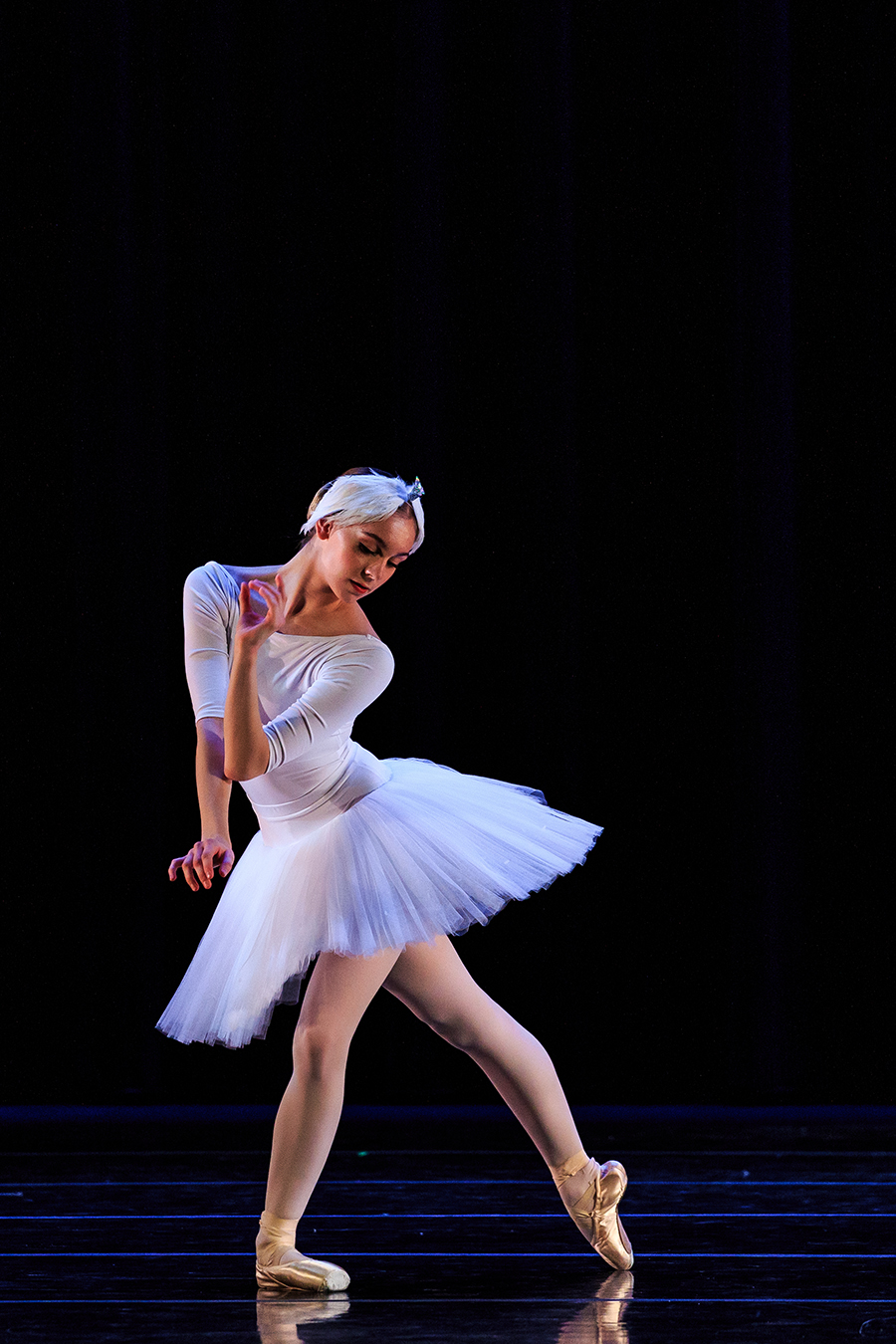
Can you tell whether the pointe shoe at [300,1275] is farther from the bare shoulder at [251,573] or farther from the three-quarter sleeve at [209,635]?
the bare shoulder at [251,573]

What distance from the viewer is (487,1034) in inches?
82.9

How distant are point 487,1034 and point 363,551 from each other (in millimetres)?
653

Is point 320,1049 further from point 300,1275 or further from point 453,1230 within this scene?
point 453,1230

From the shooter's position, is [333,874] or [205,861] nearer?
[205,861]

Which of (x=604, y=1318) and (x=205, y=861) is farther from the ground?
(x=205, y=861)

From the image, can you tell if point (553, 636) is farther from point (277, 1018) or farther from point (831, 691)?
point (277, 1018)

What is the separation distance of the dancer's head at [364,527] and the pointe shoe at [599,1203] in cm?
82

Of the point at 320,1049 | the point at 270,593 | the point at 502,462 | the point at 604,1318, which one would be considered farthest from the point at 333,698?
the point at 502,462

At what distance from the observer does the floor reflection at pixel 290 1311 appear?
6.01ft

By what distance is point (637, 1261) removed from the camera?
7.42ft

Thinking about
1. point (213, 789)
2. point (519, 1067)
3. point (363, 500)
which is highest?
point (363, 500)

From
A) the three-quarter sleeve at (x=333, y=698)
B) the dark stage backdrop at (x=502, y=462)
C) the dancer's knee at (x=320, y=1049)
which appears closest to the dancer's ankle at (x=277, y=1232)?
the dancer's knee at (x=320, y=1049)

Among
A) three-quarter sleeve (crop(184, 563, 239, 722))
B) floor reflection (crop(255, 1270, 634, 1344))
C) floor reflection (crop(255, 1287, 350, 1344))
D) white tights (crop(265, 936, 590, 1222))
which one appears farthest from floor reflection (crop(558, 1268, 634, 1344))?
three-quarter sleeve (crop(184, 563, 239, 722))

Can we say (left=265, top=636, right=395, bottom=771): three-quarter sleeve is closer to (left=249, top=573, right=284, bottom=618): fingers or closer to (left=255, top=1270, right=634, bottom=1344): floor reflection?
(left=249, top=573, right=284, bottom=618): fingers
